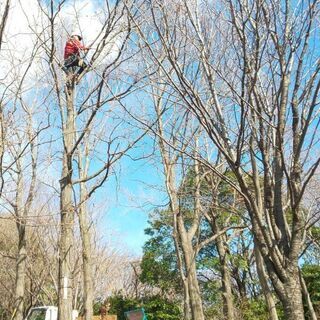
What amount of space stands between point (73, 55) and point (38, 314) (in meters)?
10.9

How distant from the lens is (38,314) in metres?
15.6

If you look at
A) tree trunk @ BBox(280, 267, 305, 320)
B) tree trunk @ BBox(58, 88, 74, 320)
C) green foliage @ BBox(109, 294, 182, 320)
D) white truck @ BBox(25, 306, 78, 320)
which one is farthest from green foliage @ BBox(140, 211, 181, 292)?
tree trunk @ BBox(280, 267, 305, 320)

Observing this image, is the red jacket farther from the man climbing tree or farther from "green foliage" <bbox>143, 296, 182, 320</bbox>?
"green foliage" <bbox>143, 296, 182, 320</bbox>

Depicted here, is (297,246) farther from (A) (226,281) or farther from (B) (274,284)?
(A) (226,281)

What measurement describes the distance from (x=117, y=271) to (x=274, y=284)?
27.0 m

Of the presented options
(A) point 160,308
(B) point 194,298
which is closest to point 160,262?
(A) point 160,308

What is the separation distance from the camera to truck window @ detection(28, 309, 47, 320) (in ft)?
50.2

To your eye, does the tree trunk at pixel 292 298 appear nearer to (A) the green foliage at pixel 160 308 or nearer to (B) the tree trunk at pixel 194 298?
(B) the tree trunk at pixel 194 298

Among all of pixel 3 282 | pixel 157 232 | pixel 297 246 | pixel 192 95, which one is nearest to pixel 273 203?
pixel 297 246

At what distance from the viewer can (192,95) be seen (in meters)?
3.94

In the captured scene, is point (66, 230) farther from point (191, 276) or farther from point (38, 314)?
point (38, 314)

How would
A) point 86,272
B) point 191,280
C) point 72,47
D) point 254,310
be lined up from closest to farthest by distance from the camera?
point 72,47
point 191,280
point 86,272
point 254,310

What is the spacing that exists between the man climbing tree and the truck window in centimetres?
985

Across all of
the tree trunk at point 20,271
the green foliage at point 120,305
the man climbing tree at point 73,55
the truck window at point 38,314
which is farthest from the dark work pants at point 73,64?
the green foliage at point 120,305
